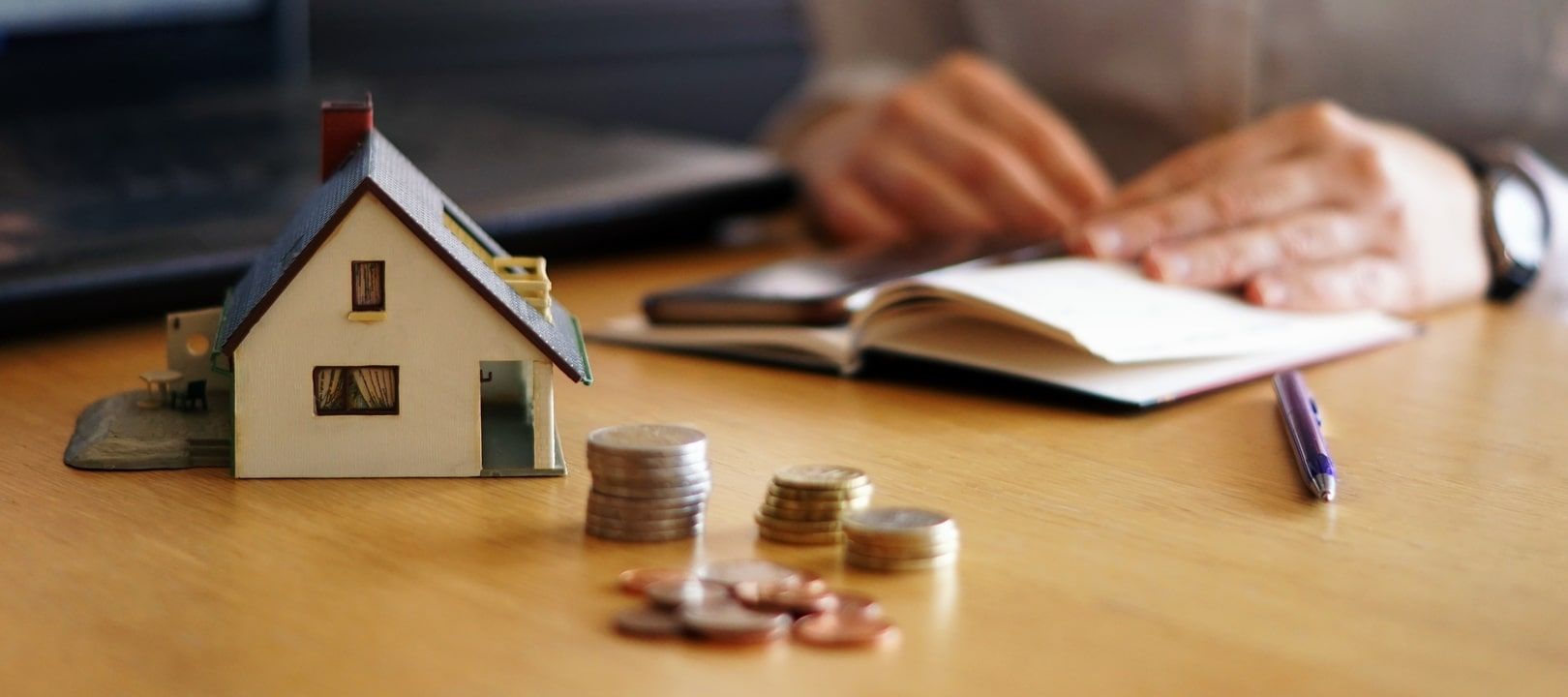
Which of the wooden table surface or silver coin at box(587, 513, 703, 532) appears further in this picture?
silver coin at box(587, 513, 703, 532)

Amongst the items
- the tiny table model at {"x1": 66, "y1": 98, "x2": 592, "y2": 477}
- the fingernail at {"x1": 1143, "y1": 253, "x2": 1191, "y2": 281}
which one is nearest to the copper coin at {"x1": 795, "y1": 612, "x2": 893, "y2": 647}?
the tiny table model at {"x1": 66, "y1": 98, "x2": 592, "y2": 477}

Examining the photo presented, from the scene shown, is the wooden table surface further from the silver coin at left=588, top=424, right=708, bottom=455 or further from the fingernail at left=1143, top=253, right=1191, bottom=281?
the fingernail at left=1143, top=253, right=1191, bottom=281

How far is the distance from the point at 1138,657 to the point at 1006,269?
0.53 metres

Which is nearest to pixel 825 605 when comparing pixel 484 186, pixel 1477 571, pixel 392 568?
pixel 392 568

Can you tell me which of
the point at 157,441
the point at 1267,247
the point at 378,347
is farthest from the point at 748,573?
the point at 1267,247

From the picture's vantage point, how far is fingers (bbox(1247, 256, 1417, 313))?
1.13m

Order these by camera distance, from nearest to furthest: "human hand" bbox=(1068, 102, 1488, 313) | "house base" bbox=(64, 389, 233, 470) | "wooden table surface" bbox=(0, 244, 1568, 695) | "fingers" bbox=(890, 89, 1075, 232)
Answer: "wooden table surface" bbox=(0, 244, 1568, 695) < "house base" bbox=(64, 389, 233, 470) < "human hand" bbox=(1068, 102, 1488, 313) < "fingers" bbox=(890, 89, 1075, 232)

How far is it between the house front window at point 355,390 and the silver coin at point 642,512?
0.44 feet

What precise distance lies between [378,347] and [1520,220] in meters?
1.10

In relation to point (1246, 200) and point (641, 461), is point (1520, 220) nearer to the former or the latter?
point (1246, 200)

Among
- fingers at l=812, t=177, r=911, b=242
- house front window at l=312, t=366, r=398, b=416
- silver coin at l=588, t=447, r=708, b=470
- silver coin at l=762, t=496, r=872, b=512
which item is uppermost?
fingers at l=812, t=177, r=911, b=242

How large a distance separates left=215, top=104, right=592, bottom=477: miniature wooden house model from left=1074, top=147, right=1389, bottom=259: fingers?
0.55 m

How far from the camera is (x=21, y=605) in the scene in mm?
590

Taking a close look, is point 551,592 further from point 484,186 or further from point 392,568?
point 484,186
